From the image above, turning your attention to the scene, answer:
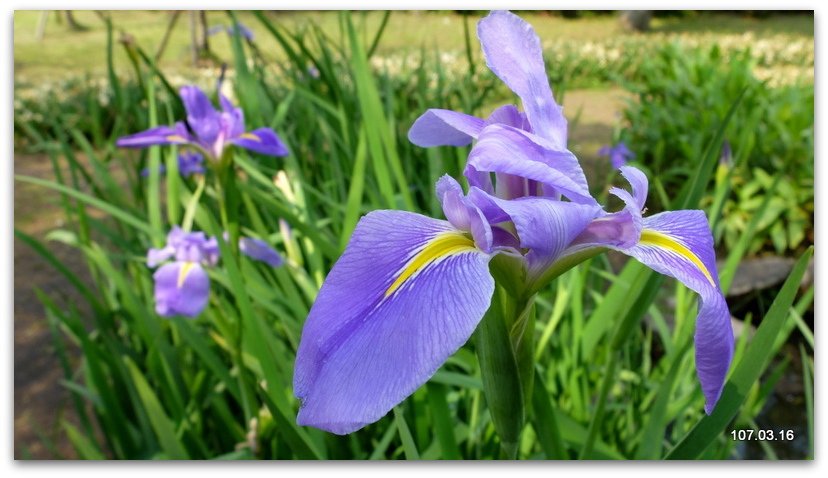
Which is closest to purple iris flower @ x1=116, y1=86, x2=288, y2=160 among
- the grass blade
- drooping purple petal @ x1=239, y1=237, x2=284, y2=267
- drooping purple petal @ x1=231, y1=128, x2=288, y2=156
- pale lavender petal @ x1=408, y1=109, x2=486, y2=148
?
drooping purple petal @ x1=231, y1=128, x2=288, y2=156

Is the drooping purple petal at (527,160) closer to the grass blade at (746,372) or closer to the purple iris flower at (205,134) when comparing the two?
the grass blade at (746,372)

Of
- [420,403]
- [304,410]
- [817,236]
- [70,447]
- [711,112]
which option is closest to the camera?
[304,410]

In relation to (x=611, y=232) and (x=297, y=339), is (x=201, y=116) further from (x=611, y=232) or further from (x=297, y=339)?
(x=611, y=232)

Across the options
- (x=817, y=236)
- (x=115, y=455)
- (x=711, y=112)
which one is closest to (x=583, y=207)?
(x=817, y=236)

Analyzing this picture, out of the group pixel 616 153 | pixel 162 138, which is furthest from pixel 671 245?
pixel 616 153

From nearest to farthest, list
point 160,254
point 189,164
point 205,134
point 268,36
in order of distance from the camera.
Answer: point 205,134, point 160,254, point 189,164, point 268,36

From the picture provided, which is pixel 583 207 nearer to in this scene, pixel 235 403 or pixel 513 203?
pixel 513 203
